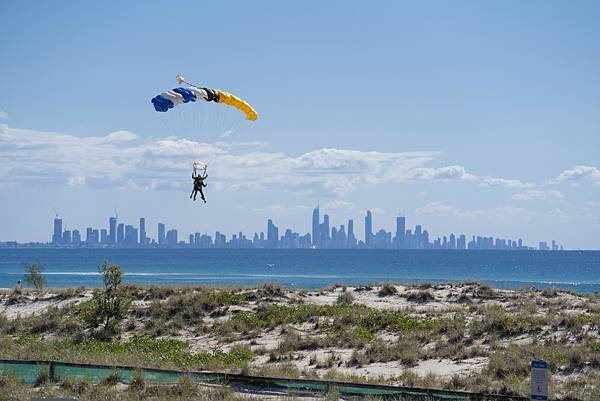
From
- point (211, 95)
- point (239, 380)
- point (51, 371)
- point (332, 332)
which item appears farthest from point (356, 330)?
point (51, 371)

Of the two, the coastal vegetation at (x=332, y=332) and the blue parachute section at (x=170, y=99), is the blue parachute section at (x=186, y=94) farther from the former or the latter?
the coastal vegetation at (x=332, y=332)

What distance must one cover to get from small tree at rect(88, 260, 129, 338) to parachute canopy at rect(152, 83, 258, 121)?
8048 mm

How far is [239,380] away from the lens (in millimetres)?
18328

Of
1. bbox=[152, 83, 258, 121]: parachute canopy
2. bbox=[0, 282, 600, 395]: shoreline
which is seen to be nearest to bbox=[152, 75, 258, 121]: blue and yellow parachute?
bbox=[152, 83, 258, 121]: parachute canopy

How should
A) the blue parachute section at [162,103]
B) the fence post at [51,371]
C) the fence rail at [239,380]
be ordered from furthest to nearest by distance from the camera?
the blue parachute section at [162,103] < the fence post at [51,371] < the fence rail at [239,380]

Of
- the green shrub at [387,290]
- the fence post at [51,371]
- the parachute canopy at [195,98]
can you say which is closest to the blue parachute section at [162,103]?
the parachute canopy at [195,98]

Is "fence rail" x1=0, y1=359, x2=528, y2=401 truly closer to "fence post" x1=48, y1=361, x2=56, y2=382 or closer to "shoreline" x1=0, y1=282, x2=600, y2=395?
"fence post" x1=48, y1=361, x2=56, y2=382

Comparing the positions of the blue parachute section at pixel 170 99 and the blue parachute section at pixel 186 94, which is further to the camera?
the blue parachute section at pixel 186 94

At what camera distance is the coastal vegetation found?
20312mm

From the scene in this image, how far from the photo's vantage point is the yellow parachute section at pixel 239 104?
28.2 m

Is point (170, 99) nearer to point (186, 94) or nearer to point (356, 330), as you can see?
point (186, 94)

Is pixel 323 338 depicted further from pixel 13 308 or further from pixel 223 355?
pixel 13 308

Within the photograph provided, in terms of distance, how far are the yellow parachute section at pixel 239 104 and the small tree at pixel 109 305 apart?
7.97 meters

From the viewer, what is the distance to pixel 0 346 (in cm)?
2473
